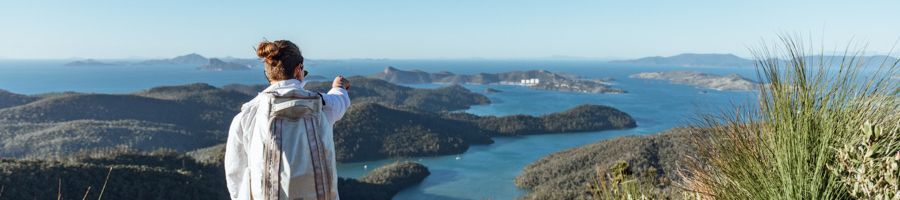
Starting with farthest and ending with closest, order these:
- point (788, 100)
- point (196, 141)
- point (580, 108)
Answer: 1. point (580, 108)
2. point (196, 141)
3. point (788, 100)

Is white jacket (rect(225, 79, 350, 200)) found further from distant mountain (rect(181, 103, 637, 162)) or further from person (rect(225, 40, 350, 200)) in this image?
distant mountain (rect(181, 103, 637, 162))

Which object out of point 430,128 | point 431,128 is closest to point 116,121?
point 430,128

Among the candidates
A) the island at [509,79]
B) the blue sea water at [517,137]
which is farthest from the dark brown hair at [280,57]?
the island at [509,79]

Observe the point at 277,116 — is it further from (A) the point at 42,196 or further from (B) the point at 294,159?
(A) the point at 42,196

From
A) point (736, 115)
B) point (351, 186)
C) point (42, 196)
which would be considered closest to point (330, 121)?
point (736, 115)

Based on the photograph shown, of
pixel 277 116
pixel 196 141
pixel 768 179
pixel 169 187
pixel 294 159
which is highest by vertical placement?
pixel 277 116

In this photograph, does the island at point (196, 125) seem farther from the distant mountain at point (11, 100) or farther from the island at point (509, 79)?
the island at point (509, 79)
